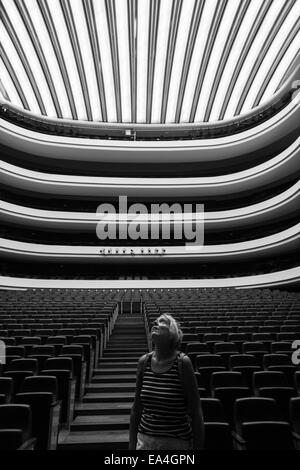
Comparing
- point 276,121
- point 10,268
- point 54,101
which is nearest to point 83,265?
point 10,268

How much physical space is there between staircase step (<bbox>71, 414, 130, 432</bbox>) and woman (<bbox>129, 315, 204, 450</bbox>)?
2.48 meters

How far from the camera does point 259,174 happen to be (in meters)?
25.1

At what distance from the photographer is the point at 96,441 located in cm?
415

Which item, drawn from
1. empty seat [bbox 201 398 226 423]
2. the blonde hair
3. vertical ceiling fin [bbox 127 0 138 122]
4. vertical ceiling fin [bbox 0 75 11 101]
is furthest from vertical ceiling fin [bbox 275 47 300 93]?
the blonde hair

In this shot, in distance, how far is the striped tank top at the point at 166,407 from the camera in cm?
224

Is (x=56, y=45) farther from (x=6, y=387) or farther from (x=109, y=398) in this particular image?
(x=6, y=387)

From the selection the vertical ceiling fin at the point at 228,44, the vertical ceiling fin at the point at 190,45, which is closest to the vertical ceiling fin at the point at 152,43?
the vertical ceiling fin at the point at 190,45

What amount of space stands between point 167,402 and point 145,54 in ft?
76.4

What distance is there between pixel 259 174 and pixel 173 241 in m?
8.61

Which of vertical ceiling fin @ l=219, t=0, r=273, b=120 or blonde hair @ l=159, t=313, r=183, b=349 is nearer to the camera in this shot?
blonde hair @ l=159, t=313, r=183, b=349

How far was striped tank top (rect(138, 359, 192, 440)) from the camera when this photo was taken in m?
2.24

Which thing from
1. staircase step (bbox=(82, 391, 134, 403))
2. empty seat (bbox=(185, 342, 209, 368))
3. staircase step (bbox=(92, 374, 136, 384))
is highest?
empty seat (bbox=(185, 342, 209, 368))

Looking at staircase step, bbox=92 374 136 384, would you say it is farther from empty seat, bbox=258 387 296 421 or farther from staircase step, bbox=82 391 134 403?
empty seat, bbox=258 387 296 421

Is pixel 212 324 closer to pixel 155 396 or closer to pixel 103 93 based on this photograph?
pixel 155 396
